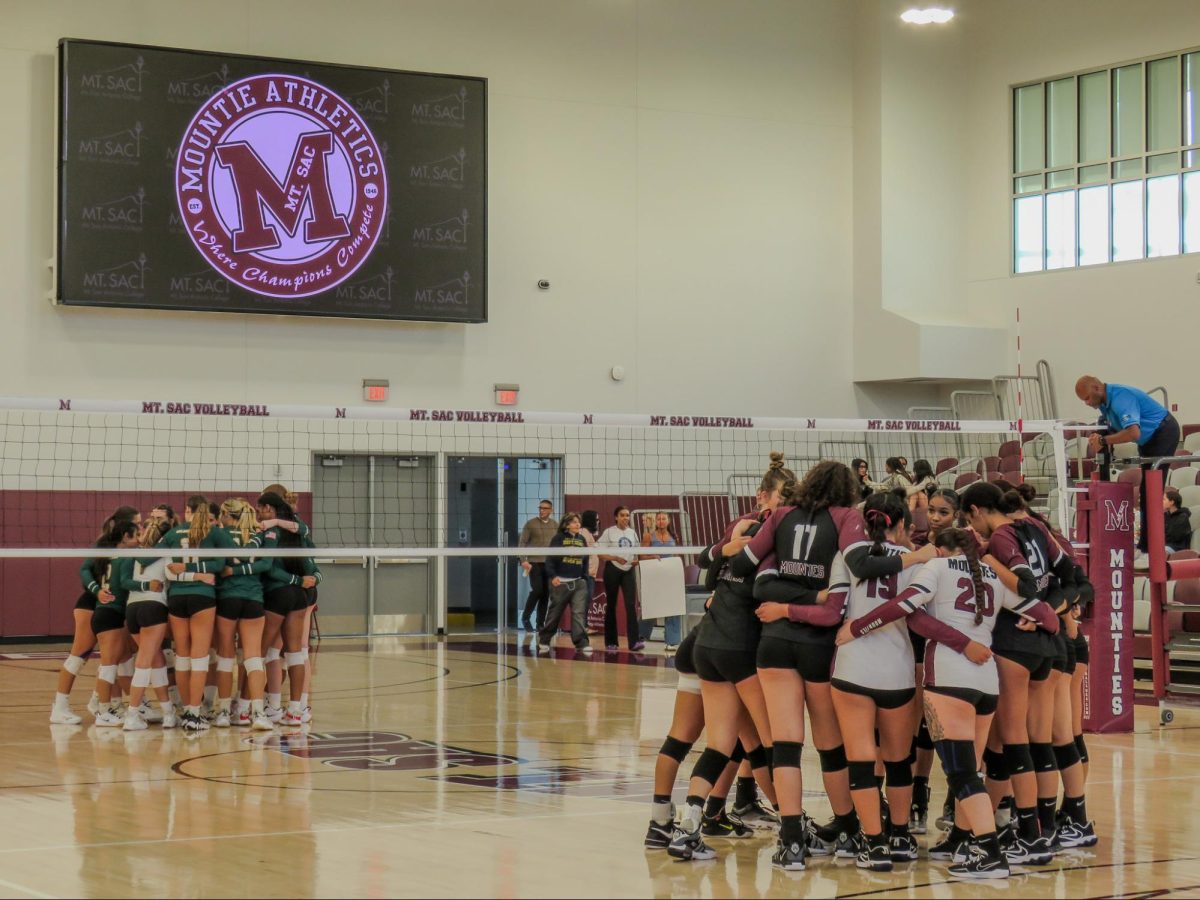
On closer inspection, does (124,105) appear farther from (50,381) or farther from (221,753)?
(221,753)

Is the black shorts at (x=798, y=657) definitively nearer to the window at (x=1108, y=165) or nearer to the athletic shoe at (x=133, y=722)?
the athletic shoe at (x=133, y=722)

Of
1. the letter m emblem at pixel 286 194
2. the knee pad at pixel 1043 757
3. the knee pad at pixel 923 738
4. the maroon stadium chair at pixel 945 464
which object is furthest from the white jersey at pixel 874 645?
the maroon stadium chair at pixel 945 464

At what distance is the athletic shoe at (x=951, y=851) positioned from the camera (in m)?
6.52

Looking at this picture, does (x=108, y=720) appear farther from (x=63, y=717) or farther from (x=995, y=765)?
(x=995, y=765)

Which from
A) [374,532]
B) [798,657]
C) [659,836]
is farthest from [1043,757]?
[374,532]

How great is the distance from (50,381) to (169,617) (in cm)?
848

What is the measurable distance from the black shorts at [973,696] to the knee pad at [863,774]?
1.34 ft

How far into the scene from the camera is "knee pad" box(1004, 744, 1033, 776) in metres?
6.86

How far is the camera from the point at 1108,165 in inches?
858

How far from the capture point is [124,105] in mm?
18703

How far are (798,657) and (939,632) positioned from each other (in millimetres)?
598

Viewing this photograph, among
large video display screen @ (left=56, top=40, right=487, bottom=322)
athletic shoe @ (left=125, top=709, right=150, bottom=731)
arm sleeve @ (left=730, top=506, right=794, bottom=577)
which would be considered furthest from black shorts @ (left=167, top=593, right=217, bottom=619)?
large video display screen @ (left=56, top=40, right=487, bottom=322)

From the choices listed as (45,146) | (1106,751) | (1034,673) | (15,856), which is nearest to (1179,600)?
(1106,751)

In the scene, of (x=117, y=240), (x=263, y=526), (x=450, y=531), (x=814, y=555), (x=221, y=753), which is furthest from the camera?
(x=450, y=531)
